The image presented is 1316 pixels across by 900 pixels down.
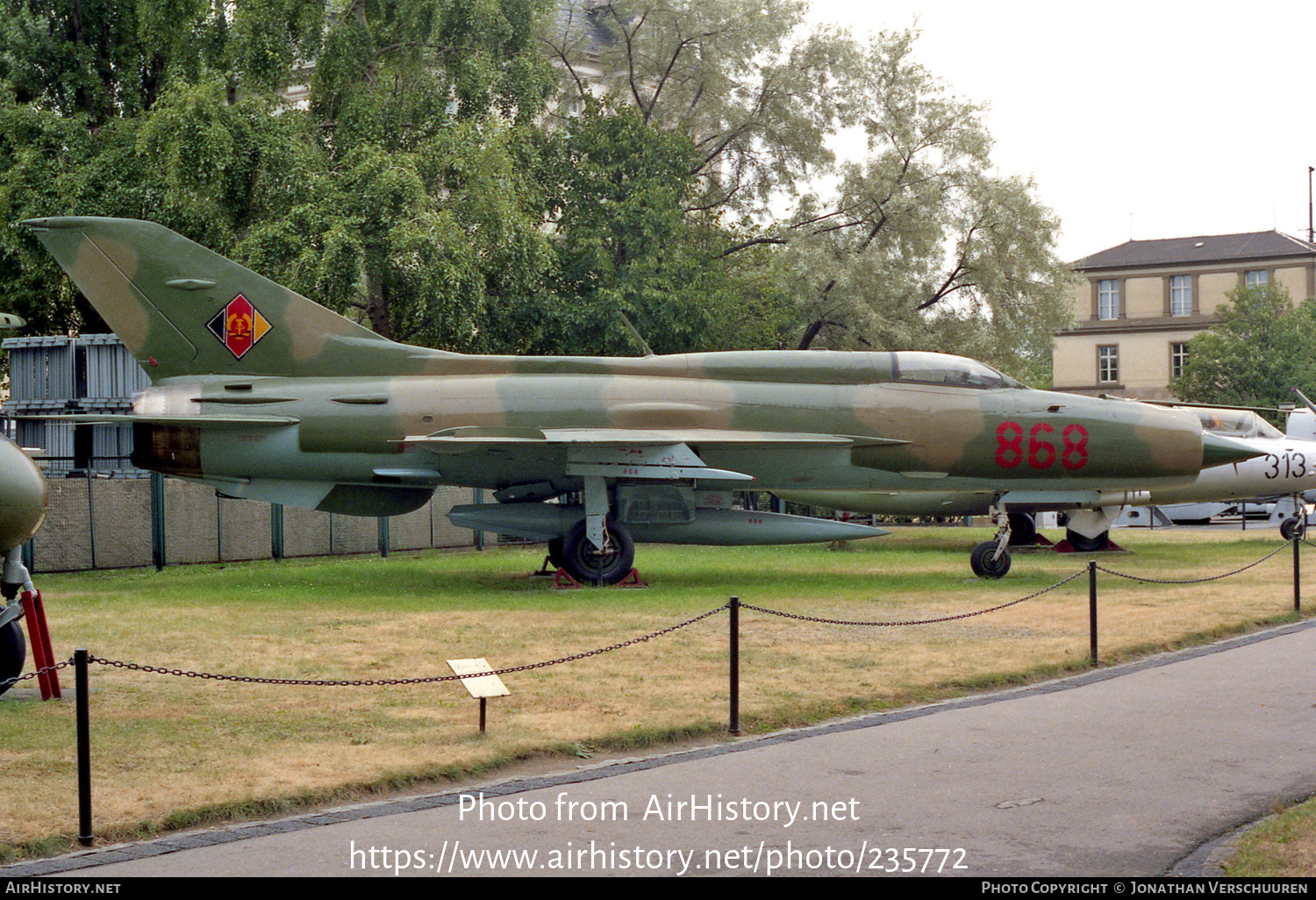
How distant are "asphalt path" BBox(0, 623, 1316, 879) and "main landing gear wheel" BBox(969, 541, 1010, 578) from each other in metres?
9.11

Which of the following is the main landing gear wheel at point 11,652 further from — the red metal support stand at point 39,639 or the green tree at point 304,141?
the green tree at point 304,141

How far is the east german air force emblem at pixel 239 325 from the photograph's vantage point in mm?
17406

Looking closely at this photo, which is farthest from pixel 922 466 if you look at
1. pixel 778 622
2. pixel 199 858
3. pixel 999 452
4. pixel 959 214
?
pixel 959 214

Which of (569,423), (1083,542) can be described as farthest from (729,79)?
(569,423)

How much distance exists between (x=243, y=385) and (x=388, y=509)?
106 inches

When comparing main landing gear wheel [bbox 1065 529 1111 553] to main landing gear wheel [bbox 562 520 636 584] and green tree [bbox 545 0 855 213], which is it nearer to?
main landing gear wheel [bbox 562 520 636 584]

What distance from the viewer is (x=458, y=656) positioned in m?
11.3

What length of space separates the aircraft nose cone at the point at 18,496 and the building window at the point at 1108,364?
70556mm

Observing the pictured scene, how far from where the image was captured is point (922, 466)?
1795 centimetres

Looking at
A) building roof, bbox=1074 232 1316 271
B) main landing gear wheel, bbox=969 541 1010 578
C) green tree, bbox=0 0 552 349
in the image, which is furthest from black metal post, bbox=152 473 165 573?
building roof, bbox=1074 232 1316 271

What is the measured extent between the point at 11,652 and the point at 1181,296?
7148cm

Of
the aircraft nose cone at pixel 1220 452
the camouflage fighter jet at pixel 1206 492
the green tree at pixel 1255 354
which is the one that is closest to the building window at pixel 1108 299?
the green tree at pixel 1255 354

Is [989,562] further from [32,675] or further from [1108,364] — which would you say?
[1108,364]
